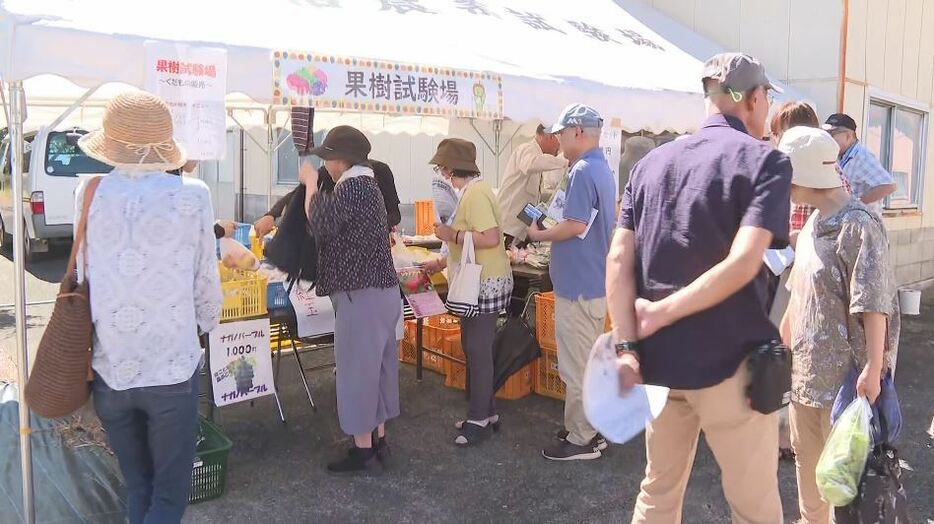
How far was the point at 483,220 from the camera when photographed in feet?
13.6

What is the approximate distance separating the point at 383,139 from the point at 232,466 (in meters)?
8.16

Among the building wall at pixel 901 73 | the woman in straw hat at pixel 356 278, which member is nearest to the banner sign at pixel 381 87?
the woman in straw hat at pixel 356 278

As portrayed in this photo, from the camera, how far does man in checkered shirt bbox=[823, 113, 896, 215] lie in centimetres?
482

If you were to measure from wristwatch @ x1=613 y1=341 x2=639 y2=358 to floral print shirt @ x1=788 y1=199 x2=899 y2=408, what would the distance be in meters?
0.81

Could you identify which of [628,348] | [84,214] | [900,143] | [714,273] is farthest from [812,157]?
[900,143]

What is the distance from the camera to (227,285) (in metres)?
4.17

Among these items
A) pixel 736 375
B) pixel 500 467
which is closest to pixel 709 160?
pixel 736 375

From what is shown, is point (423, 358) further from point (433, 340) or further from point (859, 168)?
point (859, 168)

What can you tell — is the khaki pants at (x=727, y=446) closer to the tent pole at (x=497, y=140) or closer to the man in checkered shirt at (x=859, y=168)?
the man in checkered shirt at (x=859, y=168)

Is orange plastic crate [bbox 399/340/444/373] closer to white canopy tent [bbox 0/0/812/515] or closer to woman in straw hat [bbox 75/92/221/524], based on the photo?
white canopy tent [bbox 0/0/812/515]

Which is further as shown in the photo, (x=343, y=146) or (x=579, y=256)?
(x=579, y=256)

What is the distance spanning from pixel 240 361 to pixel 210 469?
0.80 m

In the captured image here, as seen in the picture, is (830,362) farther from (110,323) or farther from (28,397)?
(28,397)

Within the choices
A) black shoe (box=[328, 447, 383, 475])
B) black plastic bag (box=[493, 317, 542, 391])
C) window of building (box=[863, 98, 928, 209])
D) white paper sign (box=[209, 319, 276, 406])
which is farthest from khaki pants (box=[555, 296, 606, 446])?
window of building (box=[863, 98, 928, 209])
